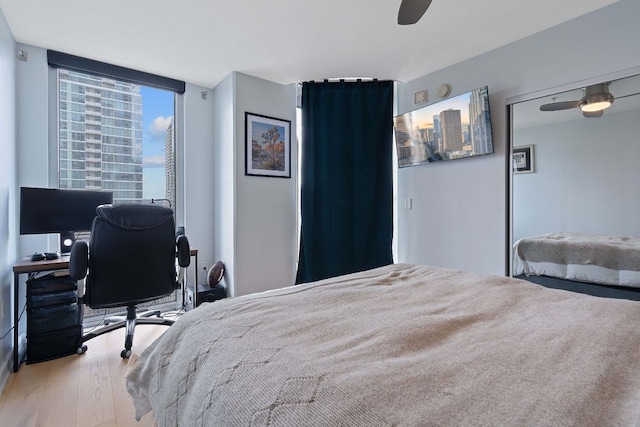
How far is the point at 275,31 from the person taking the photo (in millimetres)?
2326

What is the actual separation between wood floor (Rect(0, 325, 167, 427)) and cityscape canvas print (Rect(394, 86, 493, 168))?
2.87 metres

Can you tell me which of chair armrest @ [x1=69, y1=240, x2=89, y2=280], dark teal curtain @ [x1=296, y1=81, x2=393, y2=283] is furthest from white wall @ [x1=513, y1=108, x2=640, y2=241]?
chair armrest @ [x1=69, y1=240, x2=89, y2=280]

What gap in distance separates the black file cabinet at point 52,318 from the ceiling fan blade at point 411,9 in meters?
2.75

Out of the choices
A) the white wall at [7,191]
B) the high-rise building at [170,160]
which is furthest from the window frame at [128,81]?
the white wall at [7,191]

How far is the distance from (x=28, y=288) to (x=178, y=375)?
2.01m

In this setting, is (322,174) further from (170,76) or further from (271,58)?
(170,76)

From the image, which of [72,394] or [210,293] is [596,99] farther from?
[72,394]

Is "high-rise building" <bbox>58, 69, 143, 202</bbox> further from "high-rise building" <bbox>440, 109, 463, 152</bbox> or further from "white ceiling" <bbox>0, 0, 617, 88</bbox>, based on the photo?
"high-rise building" <bbox>440, 109, 463, 152</bbox>

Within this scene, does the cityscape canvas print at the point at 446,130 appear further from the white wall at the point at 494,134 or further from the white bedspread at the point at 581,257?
the white bedspread at the point at 581,257

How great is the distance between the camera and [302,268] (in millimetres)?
3312

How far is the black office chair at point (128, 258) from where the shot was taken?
2039 mm

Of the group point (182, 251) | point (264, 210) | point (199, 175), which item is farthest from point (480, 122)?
point (199, 175)

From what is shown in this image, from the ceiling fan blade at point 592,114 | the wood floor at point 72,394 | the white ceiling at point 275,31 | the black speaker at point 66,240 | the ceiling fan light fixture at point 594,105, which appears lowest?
the wood floor at point 72,394

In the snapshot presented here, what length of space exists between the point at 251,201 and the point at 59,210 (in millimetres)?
1516
